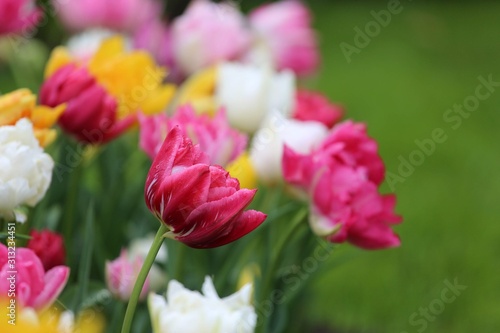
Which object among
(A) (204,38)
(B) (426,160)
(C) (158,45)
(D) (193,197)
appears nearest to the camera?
(D) (193,197)

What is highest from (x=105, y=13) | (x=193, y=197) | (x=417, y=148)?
(x=193, y=197)

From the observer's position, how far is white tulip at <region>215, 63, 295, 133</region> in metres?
1.01

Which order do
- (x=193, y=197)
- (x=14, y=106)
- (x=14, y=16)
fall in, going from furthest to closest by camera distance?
1. (x=14, y=16)
2. (x=14, y=106)
3. (x=193, y=197)

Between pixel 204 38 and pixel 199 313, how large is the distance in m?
0.71

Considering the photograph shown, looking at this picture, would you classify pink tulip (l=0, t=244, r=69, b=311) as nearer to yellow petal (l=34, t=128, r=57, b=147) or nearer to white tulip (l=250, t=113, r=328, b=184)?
yellow petal (l=34, t=128, r=57, b=147)

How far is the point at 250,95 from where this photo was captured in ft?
3.32

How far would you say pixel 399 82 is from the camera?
A: 343 centimetres

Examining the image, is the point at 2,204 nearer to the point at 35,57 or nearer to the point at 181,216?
the point at 181,216

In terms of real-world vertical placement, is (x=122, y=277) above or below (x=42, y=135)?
below

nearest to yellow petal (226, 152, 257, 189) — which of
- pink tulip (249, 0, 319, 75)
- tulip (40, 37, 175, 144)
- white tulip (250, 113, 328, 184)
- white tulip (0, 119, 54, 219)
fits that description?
white tulip (250, 113, 328, 184)

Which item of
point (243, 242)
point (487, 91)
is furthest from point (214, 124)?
point (487, 91)

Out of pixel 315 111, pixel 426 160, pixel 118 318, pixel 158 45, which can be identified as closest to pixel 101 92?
pixel 118 318

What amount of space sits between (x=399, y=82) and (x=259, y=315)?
8.92ft

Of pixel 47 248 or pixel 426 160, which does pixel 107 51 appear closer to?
pixel 47 248
